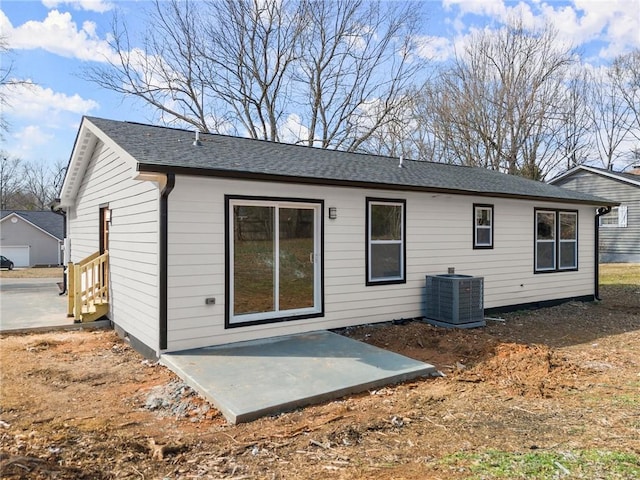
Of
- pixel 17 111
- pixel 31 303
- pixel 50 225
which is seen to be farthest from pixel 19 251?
pixel 31 303

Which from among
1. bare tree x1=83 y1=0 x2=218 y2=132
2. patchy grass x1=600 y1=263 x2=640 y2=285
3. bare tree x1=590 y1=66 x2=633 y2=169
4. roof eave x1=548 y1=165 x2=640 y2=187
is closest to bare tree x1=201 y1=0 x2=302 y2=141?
bare tree x1=83 y1=0 x2=218 y2=132

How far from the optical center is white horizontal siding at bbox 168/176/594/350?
5.76m

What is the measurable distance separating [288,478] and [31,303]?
9854 mm

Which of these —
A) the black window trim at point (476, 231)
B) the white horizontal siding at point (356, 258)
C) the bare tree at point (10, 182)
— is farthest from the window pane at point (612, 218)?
the bare tree at point (10, 182)

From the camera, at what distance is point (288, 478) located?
9.60 ft

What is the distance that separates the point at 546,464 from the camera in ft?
9.98

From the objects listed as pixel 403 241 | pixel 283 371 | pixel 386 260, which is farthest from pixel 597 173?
pixel 283 371

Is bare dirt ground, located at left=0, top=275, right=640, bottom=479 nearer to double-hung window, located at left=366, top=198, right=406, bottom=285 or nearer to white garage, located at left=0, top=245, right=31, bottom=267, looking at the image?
double-hung window, located at left=366, top=198, right=406, bottom=285

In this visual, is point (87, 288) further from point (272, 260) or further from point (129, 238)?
point (272, 260)

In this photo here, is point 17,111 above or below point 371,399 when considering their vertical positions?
above

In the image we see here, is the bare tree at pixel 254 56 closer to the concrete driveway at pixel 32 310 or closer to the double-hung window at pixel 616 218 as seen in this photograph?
the concrete driveway at pixel 32 310

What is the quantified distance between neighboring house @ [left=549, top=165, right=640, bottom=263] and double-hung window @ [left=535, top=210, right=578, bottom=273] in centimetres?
1228

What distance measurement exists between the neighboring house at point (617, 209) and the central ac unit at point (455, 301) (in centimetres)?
1681

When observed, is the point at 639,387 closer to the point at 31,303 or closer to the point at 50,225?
the point at 31,303
